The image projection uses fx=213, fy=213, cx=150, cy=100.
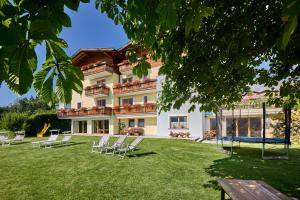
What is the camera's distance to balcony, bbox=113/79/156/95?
25.6 m

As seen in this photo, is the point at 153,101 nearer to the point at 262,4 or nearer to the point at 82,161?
the point at 82,161

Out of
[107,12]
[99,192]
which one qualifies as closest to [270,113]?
[99,192]

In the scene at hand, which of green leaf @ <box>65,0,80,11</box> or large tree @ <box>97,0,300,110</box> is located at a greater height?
large tree @ <box>97,0,300,110</box>

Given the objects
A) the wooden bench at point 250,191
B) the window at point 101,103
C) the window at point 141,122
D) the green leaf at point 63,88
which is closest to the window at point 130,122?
the window at point 141,122

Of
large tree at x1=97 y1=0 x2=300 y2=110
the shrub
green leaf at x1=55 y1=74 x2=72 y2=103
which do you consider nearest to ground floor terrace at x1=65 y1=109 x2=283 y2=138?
the shrub

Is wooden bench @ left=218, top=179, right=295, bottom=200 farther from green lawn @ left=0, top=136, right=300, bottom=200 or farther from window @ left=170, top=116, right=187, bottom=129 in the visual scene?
window @ left=170, top=116, right=187, bottom=129

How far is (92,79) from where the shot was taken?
31.9 metres

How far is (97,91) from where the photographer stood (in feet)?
96.4

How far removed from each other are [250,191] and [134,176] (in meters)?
4.44

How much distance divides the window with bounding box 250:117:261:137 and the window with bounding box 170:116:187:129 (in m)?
6.48

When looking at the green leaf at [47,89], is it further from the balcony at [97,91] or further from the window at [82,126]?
the window at [82,126]

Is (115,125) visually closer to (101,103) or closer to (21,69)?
(101,103)

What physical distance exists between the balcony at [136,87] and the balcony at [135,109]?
1.86 m

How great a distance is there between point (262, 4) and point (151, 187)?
17.1 feet
